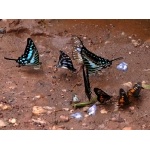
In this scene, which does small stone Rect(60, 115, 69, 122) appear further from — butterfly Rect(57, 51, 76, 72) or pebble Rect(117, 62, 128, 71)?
pebble Rect(117, 62, 128, 71)

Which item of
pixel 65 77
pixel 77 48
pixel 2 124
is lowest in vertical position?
pixel 2 124

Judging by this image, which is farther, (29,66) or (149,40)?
(149,40)

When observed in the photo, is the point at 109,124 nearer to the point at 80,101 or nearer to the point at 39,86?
the point at 80,101

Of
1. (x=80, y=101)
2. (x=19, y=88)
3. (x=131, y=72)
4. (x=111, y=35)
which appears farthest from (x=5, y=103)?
(x=111, y=35)

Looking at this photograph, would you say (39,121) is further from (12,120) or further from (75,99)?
(75,99)

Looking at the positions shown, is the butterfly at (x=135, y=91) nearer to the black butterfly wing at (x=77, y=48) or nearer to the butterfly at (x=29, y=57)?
the black butterfly wing at (x=77, y=48)

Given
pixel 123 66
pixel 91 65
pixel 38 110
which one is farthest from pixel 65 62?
pixel 38 110

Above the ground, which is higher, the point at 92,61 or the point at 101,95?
the point at 92,61
